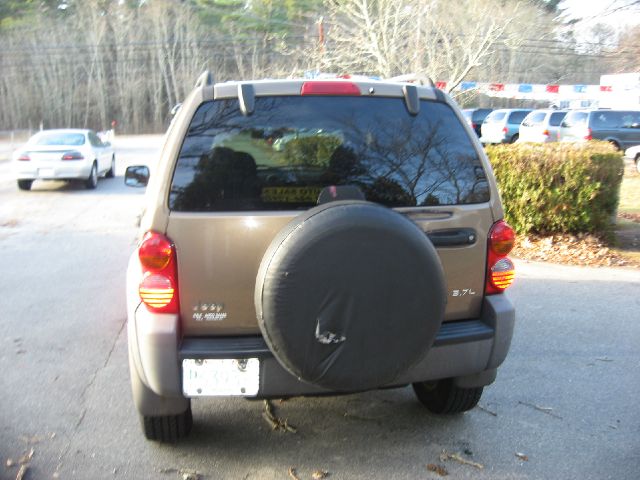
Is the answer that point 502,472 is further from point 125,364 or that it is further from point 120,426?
point 125,364

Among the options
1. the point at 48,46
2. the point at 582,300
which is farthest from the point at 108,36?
the point at 582,300

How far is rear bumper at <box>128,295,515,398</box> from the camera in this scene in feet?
9.78

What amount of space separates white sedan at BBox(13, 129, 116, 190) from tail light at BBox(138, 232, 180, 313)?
44.3ft

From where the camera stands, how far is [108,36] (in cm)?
6738

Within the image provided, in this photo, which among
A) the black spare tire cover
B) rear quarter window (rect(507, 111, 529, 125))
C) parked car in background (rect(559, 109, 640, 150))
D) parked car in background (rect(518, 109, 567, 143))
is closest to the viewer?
the black spare tire cover

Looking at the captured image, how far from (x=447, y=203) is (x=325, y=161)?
2.29 ft

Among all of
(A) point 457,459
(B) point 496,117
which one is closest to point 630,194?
(A) point 457,459

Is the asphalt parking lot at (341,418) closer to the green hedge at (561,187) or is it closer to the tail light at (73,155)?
the green hedge at (561,187)

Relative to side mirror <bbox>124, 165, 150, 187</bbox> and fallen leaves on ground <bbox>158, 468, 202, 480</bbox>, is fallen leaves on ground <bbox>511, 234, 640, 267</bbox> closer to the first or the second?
side mirror <bbox>124, 165, 150, 187</bbox>

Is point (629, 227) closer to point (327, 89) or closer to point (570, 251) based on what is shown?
point (570, 251)

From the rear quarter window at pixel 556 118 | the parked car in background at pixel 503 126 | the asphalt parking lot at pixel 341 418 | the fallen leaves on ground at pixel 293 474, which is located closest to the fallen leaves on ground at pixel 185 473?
the asphalt parking lot at pixel 341 418

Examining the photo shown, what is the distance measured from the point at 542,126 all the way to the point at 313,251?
22.8 meters

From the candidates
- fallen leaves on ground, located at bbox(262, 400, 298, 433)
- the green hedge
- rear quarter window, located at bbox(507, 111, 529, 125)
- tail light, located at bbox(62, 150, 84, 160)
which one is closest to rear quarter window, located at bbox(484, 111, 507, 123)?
rear quarter window, located at bbox(507, 111, 529, 125)

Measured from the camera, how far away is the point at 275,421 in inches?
153
